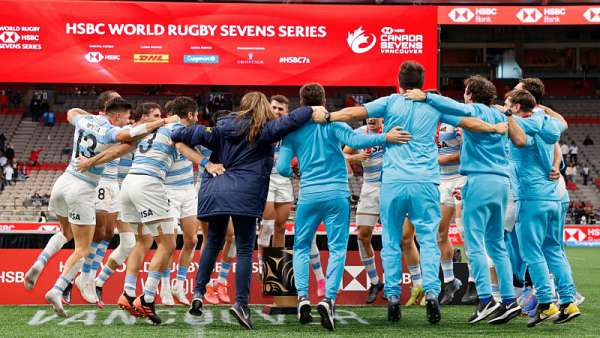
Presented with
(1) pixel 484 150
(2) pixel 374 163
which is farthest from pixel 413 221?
(2) pixel 374 163

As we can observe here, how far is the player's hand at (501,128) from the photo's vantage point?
896 centimetres

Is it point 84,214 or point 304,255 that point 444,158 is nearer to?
point 304,255

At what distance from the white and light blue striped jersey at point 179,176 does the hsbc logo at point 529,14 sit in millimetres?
22118

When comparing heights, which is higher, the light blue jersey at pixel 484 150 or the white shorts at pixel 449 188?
the light blue jersey at pixel 484 150

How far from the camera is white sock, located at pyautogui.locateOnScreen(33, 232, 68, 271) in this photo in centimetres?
1048

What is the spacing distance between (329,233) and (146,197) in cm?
208

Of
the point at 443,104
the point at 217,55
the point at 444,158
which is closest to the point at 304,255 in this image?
the point at 443,104

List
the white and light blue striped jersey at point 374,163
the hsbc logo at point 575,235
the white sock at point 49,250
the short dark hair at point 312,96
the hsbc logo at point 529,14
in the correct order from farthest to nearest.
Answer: the hsbc logo at point 529,14 < the hsbc logo at point 575,235 < the white and light blue striped jersey at point 374,163 < the white sock at point 49,250 < the short dark hair at point 312,96

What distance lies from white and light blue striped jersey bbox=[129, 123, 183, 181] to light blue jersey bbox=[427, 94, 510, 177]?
2963mm

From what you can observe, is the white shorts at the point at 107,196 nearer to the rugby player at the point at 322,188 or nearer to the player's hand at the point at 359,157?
the player's hand at the point at 359,157

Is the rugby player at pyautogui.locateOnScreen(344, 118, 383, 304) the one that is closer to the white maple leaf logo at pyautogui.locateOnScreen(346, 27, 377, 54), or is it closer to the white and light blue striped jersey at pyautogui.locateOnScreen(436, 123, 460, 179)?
the white and light blue striped jersey at pyautogui.locateOnScreen(436, 123, 460, 179)

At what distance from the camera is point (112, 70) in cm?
2720

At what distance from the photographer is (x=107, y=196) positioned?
11766 millimetres

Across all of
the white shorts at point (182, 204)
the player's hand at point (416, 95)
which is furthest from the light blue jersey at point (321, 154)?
the white shorts at point (182, 204)
